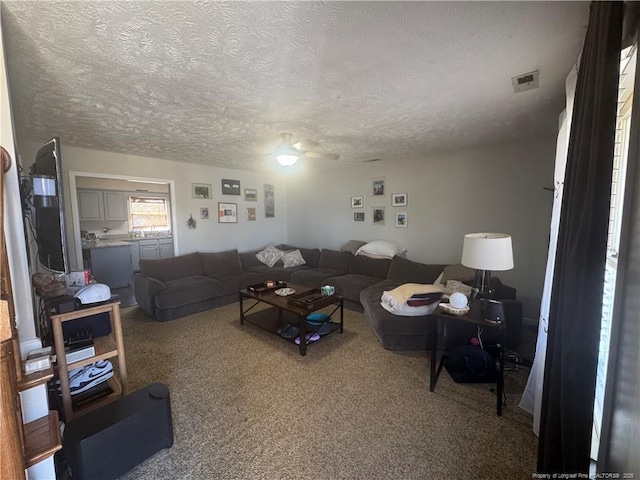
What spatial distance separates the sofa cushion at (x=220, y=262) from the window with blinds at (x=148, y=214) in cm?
301

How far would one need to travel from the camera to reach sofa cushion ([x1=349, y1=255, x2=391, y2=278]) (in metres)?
4.19

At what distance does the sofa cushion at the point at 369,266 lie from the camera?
419 cm

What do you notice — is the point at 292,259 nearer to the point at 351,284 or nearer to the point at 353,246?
the point at 353,246

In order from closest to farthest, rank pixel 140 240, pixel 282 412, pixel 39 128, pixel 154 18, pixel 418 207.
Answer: pixel 154 18, pixel 282 412, pixel 39 128, pixel 418 207, pixel 140 240

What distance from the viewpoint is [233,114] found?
2.41 metres

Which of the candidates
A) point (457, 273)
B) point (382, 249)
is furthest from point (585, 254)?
point (382, 249)

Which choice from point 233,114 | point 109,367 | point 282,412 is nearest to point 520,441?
point 282,412

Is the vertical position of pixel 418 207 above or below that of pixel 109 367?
above

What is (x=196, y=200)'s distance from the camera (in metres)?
4.79

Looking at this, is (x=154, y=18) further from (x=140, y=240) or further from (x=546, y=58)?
(x=140, y=240)

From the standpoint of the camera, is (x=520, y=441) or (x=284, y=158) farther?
(x=284, y=158)

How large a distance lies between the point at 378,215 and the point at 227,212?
2.94 m

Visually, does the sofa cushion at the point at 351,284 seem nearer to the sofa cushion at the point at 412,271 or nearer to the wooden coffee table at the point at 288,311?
the sofa cushion at the point at 412,271

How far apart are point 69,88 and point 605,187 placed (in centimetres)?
318
